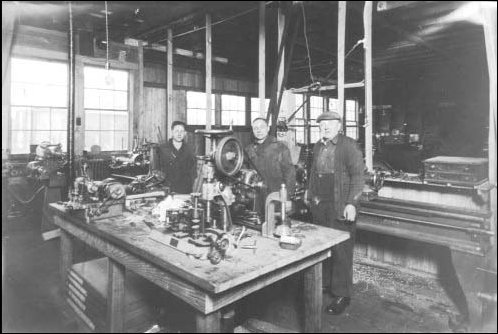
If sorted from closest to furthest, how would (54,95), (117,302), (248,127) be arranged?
(117,302) → (54,95) → (248,127)

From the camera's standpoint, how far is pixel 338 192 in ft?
11.4

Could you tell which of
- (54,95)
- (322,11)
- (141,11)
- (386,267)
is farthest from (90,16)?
(386,267)

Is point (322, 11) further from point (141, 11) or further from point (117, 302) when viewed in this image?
point (117, 302)

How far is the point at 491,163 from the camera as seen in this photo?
3135mm

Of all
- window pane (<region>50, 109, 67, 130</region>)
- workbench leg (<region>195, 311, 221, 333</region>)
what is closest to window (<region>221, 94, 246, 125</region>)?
window pane (<region>50, 109, 67, 130</region>)

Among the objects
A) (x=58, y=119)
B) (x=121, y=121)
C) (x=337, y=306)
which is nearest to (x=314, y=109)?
(x=121, y=121)

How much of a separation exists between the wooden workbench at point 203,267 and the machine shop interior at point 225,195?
13 millimetres

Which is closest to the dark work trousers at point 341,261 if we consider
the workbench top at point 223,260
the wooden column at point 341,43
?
the workbench top at point 223,260

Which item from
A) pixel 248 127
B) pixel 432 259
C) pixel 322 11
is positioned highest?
pixel 322 11

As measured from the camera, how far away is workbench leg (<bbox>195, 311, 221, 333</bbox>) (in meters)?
1.95

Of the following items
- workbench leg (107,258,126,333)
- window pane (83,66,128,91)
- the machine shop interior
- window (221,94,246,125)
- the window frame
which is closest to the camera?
the machine shop interior

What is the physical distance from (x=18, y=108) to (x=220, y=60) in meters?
4.26

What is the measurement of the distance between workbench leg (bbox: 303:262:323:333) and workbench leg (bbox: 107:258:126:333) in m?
1.36

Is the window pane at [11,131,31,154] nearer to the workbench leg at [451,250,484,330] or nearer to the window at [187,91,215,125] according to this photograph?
the window at [187,91,215,125]
